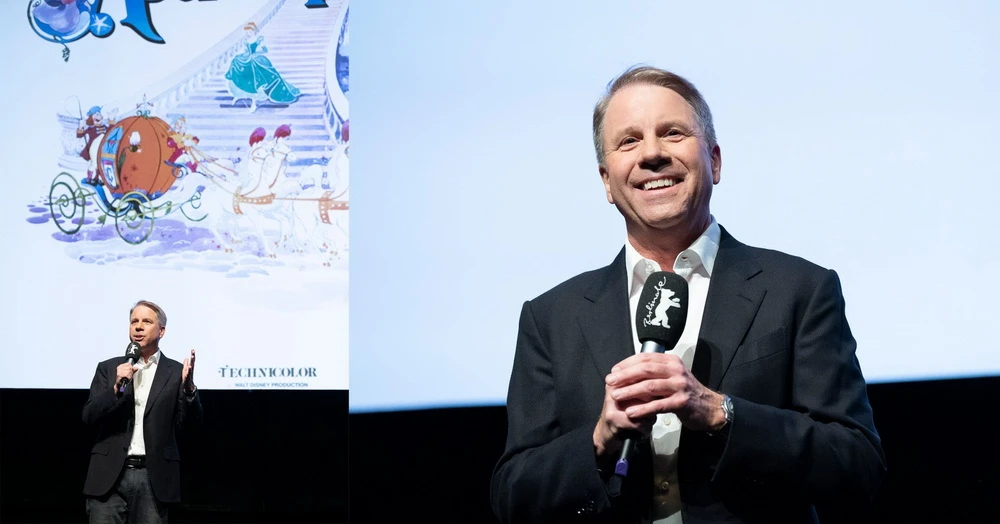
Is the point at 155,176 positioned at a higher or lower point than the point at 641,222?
higher

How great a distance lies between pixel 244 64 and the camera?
16.7 feet

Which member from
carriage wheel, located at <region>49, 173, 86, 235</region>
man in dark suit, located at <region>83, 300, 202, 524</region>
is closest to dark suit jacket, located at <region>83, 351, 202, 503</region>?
man in dark suit, located at <region>83, 300, 202, 524</region>

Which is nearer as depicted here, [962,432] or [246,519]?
[962,432]

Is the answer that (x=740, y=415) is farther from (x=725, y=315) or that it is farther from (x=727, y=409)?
(x=725, y=315)

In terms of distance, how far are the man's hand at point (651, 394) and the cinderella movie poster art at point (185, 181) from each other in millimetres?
3755

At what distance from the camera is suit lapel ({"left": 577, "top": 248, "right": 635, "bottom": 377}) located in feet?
Result: 5.08

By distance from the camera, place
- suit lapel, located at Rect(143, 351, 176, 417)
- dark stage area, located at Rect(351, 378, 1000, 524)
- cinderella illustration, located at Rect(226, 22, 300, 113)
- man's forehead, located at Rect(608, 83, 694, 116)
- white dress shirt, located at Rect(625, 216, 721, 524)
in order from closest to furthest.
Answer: white dress shirt, located at Rect(625, 216, 721, 524) < man's forehead, located at Rect(608, 83, 694, 116) < dark stage area, located at Rect(351, 378, 1000, 524) < suit lapel, located at Rect(143, 351, 176, 417) < cinderella illustration, located at Rect(226, 22, 300, 113)

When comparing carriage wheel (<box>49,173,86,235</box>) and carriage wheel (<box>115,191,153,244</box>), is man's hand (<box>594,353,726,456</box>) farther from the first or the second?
carriage wheel (<box>49,173,86,235</box>)

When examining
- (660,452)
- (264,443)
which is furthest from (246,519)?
(660,452)

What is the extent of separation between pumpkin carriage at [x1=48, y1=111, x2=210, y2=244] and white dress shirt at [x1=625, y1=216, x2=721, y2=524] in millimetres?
3998

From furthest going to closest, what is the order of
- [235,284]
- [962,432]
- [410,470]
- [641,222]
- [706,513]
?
[235,284], [410,470], [962,432], [641,222], [706,513]

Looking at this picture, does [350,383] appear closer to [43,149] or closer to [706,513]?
[43,149]

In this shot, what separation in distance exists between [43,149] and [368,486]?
8.91 ft

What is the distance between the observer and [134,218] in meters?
5.23
